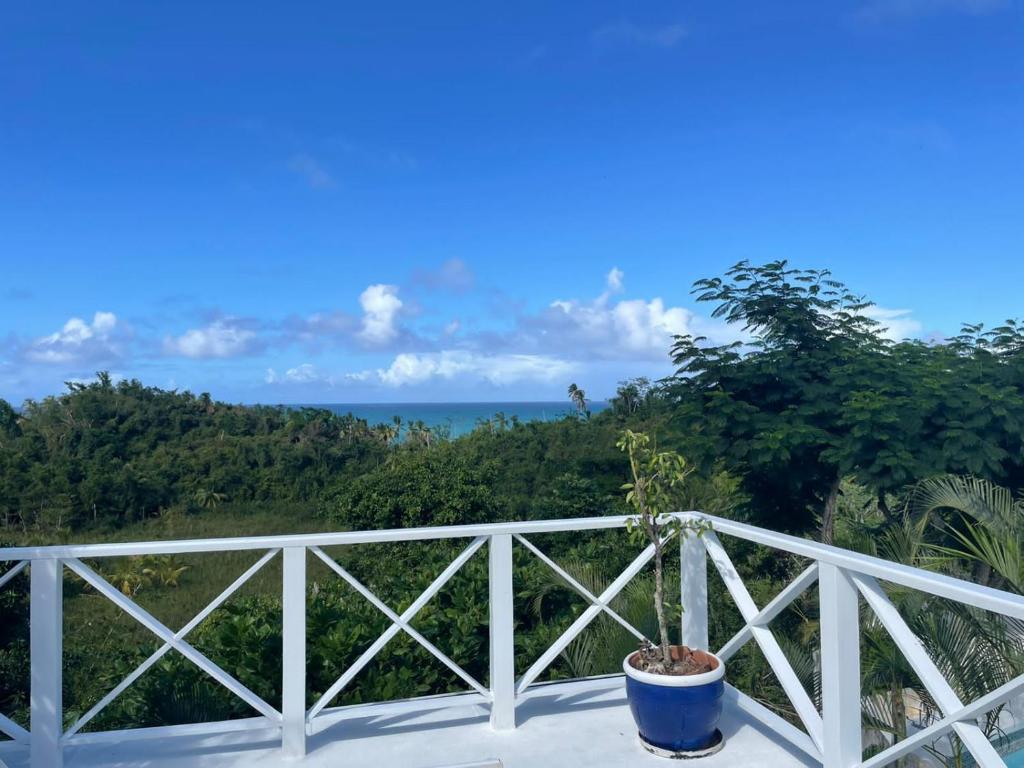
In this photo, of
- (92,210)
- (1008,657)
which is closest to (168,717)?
(1008,657)

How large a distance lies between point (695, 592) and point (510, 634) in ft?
2.71

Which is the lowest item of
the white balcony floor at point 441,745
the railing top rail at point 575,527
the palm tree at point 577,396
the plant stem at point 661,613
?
the white balcony floor at point 441,745

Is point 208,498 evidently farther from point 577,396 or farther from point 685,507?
point 577,396

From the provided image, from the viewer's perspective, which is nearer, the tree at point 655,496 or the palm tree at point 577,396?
the tree at point 655,496

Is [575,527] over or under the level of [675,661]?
over

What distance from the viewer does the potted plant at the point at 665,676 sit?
7.93ft

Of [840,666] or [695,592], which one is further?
[695,592]

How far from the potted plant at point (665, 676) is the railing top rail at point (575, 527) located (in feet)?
0.65

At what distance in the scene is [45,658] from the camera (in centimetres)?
232

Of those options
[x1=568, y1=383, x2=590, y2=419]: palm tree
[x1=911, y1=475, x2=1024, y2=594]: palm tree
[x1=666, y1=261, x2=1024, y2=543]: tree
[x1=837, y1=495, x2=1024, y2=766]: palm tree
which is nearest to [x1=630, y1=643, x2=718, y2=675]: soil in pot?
[x1=837, y1=495, x2=1024, y2=766]: palm tree

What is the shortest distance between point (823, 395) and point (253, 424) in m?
15.1

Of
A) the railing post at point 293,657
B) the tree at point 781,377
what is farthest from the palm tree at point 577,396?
the railing post at point 293,657

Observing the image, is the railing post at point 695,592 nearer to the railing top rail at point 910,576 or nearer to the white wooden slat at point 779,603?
the white wooden slat at point 779,603

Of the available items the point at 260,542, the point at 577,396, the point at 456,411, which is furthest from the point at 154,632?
the point at 456,411
